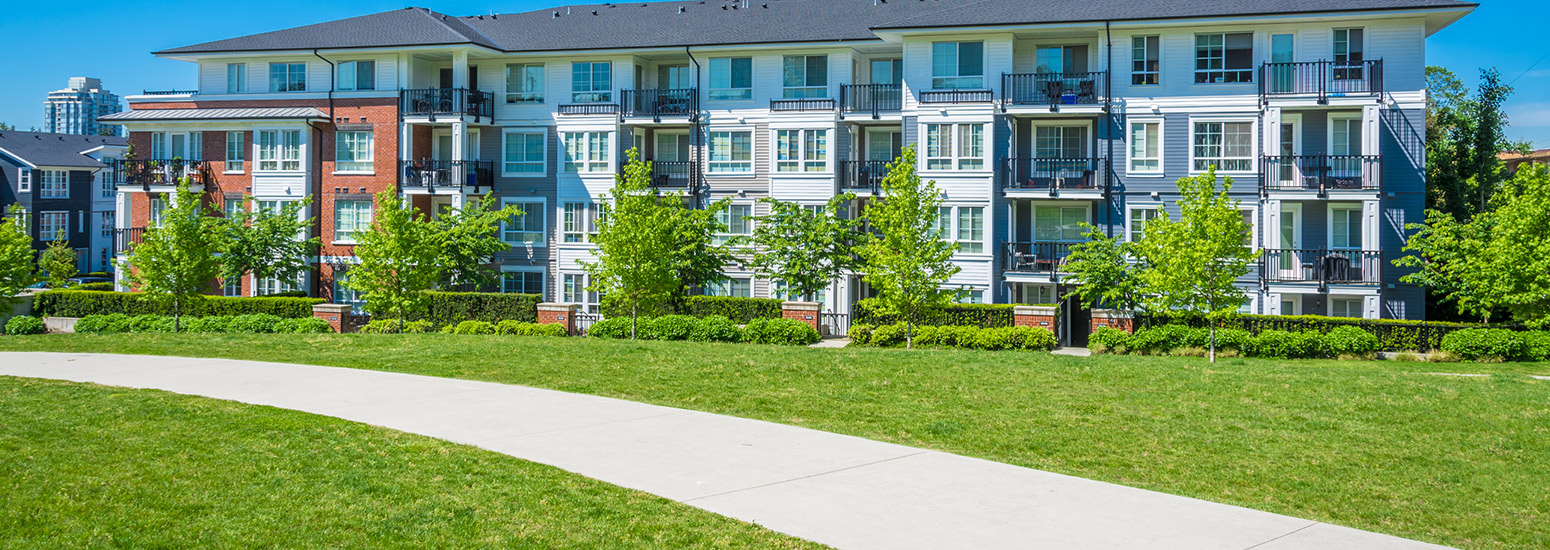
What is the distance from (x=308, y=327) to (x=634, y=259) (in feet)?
31.4

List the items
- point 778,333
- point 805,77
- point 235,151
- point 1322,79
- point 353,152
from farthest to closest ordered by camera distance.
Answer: point 235,151 → point 353,152 → point 805,77 → point 1322,79 → point 778,333

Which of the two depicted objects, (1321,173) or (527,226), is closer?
(1321,173)

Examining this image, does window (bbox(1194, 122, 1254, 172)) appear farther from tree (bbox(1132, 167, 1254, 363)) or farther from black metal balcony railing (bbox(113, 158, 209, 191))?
black metal balcony railing (bbox(113, 158, 209, 191))

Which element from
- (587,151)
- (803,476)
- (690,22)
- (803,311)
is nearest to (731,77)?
(690,22)

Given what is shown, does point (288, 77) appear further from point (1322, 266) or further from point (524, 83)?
point (1322, 266)

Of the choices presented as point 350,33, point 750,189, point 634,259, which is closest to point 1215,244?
point 634,259

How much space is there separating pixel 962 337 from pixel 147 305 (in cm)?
2716

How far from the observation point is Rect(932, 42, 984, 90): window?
37281 millimetres

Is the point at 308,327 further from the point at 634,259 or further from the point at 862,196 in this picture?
the point at 862,196

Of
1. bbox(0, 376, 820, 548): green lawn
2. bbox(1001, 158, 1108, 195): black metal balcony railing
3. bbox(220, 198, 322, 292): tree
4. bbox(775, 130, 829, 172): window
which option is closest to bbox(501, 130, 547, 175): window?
bbox(220, 198, 322, 292): tree

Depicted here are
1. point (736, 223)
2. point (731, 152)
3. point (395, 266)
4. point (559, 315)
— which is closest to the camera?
point (395, 266)

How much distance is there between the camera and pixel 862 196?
128 ft

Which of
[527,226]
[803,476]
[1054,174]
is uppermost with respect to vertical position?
[1054,174]

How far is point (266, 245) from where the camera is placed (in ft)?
131
